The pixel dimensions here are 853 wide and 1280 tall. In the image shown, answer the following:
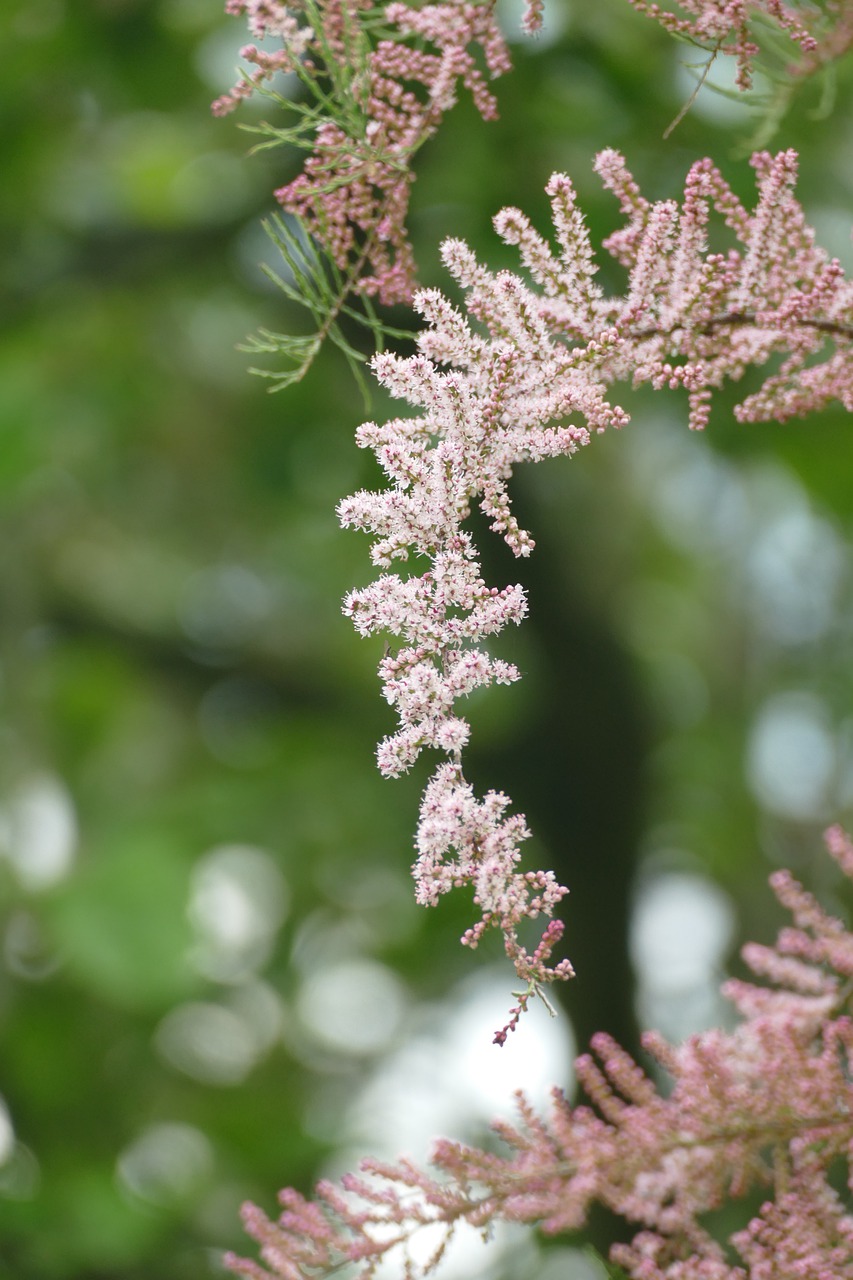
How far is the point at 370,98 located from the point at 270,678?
3.01 meters

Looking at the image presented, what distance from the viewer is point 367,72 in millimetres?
577

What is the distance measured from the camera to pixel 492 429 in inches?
20.6

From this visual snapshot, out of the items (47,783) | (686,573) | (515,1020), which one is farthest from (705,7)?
(686,573)

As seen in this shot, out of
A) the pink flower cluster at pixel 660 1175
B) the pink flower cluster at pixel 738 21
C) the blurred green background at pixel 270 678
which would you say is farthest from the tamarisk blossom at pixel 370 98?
the blurred green background at pixel 270 678

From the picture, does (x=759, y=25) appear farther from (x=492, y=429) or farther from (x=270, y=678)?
(x=270, y=678)

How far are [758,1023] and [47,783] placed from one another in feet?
10.1

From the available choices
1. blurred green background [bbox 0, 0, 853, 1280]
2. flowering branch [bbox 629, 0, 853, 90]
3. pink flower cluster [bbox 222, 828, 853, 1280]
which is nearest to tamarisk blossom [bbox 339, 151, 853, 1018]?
flowering branch [bbox 629, 0, 853, 90]

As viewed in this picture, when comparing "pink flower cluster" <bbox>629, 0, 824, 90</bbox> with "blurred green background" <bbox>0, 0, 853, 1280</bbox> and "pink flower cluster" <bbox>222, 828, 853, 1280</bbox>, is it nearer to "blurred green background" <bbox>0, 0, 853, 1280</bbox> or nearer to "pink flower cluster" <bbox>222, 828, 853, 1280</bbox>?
"pink flower cluster" <bbox>222, 828, 853, 1280</bbox>

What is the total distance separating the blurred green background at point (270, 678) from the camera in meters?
2.04

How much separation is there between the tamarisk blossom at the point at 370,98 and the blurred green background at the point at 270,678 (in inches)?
38.9

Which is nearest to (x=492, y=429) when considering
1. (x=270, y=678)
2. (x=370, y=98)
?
(x=370, y=98)

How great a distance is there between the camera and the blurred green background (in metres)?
2.04

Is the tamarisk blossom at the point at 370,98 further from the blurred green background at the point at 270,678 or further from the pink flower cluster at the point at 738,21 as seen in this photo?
the blurred green background at the point at 270,678

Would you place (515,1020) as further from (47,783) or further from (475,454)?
(47,783)
